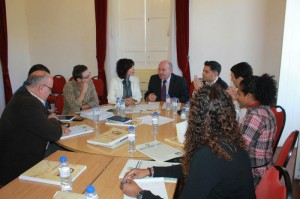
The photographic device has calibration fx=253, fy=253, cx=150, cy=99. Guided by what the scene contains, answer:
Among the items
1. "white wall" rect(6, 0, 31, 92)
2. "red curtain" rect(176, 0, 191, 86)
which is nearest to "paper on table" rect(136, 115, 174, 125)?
"red curtain" rect(176, 0, 191, 86)

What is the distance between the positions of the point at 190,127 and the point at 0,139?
5.15 ft

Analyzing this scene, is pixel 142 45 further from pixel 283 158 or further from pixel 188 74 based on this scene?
pixel 283 158

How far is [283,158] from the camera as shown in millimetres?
1536

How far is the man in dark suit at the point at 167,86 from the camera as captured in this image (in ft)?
12.2

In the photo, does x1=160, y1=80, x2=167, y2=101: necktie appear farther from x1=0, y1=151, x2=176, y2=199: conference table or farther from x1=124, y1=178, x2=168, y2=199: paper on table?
x1=124, y1=178, x2=168, y2=199: paper on table

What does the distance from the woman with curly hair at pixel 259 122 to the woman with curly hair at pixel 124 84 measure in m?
1.90

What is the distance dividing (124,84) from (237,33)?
233cm

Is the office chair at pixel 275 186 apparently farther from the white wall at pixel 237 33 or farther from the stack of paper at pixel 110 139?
the white wall at pixel 237 33

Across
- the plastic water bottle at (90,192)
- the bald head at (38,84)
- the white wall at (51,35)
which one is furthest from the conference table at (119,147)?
the white wall at (51,35)

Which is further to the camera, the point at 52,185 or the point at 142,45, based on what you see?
the point at 142,45

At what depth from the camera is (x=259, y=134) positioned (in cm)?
183

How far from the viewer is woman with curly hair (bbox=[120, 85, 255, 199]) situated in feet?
3.62

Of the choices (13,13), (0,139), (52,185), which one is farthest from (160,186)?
(13,13)

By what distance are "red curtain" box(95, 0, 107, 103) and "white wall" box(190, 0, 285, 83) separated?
67.8 inches
